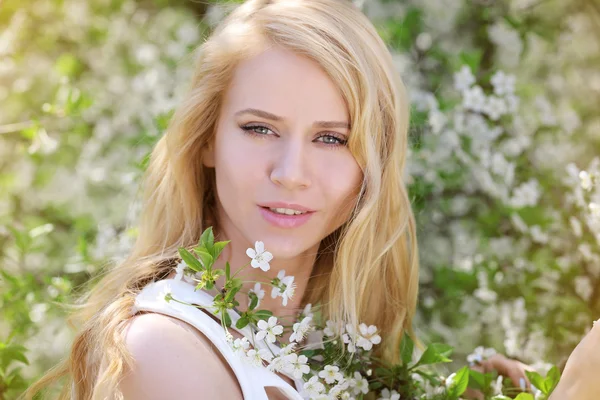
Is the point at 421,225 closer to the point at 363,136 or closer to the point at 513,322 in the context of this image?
the point at 513,322

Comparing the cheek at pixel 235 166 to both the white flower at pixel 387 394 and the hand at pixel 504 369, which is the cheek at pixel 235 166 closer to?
the white flower at pixel 387 394

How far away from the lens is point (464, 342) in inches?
128

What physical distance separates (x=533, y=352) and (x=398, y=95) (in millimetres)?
1240

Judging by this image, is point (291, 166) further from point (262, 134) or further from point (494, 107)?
point (494, 107)

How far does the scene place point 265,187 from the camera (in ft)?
5.80

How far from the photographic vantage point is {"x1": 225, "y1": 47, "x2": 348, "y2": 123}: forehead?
1.77 m

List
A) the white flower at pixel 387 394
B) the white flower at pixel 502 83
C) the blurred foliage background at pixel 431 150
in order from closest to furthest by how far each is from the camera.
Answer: the white flower at pixel 387 394 < the blurred foliage background at pixel 431 150 < the white flower at pixel 502 83

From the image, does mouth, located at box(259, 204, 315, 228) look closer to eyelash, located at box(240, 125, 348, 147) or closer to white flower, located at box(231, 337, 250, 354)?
eyelash, located at box(240, 125, 348, 147)

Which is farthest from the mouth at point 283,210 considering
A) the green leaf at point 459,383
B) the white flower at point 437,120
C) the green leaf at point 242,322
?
the white flower at point 437,120

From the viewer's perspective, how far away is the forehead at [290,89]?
1.77 metres

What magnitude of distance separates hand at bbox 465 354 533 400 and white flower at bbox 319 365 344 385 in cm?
50

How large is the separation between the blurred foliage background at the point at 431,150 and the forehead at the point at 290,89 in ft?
1.79

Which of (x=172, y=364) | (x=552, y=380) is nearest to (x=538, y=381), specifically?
(x=552, y=380)

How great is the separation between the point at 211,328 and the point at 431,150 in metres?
1.49
